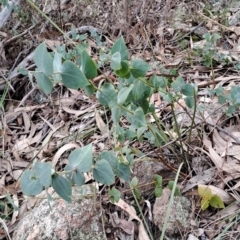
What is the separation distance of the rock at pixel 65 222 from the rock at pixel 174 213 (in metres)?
0.19

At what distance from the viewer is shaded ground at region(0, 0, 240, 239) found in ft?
4.28

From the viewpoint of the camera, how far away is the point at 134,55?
2.21 metres

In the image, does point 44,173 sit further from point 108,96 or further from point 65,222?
point 65,222

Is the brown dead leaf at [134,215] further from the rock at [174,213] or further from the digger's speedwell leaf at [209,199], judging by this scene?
the digger's speedwell leaf at [209,199]

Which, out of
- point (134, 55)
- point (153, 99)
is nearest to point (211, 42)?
point (153, 99)

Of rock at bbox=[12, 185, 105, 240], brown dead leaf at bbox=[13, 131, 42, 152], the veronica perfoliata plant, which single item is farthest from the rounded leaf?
brown dead leaf at bbox=[13, 131, 42, 152]

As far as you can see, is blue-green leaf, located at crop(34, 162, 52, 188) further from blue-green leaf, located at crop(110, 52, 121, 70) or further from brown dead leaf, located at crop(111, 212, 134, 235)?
brown dead leaf, located at crop(111, 212, 134, 235)

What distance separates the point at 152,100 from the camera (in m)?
1.78

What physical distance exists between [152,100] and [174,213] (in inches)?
27.7

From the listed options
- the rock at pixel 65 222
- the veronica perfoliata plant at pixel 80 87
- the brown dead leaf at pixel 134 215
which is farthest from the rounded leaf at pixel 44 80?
the brown dead leaf at pixel 134 215

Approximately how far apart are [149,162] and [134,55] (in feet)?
3.29

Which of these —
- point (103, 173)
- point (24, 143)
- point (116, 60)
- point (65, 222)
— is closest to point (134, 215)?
point (65, 222)

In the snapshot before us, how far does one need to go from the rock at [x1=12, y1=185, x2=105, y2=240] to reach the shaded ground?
8 centimetres

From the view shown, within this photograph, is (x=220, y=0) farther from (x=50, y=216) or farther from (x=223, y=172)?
(x=50, y=216)
